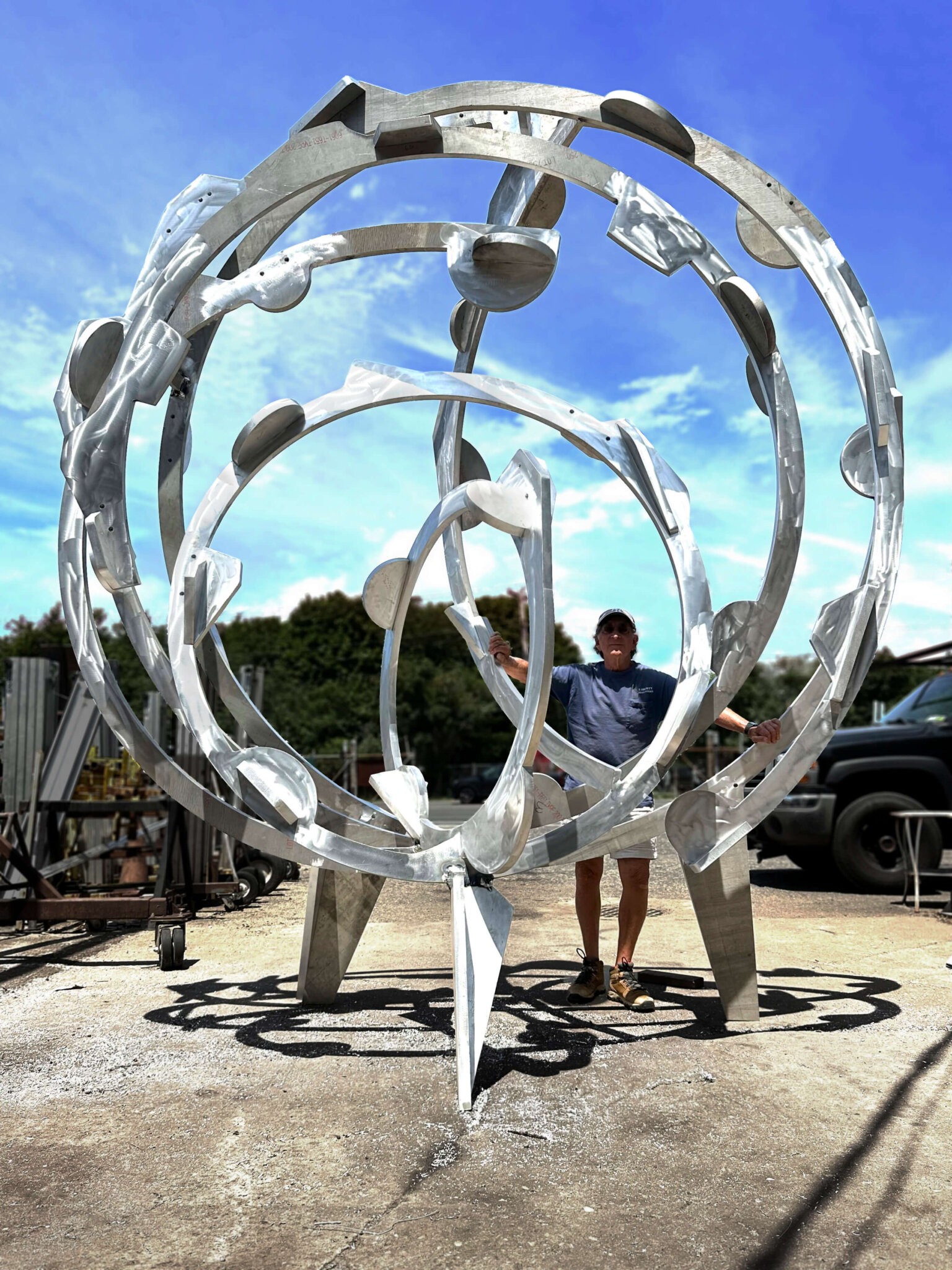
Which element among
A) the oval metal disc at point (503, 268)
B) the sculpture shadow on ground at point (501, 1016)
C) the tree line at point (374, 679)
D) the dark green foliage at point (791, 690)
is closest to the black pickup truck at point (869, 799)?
the sculpture shadow on ground at point (501, 1016)

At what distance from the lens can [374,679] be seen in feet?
137

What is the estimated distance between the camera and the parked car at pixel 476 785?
30875 mm

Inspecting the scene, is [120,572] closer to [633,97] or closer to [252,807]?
[252,807]

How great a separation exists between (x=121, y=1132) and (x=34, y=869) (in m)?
4.57

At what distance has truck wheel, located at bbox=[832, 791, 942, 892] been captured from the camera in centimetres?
1018

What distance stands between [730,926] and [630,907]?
54 centimetres

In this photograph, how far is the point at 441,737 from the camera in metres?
40.4

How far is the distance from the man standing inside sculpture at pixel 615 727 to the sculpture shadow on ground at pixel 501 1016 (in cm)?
17

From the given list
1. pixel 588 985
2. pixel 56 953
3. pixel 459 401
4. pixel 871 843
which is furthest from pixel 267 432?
pixel 871 843

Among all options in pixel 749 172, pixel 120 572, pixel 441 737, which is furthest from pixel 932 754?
pixel 441 737

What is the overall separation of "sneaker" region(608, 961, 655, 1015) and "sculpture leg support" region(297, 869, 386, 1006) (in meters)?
1.27

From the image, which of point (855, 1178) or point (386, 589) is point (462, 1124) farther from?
point (386, 589)

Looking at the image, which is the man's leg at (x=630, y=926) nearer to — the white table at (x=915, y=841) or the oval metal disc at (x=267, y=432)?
the oval metal disc at (x=267, y=432)

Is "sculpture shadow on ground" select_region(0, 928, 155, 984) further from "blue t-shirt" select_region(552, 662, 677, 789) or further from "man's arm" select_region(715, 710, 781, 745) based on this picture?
"man's arm" select_region(715, 710, 781, 745)
